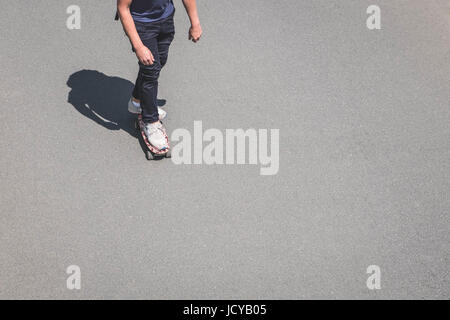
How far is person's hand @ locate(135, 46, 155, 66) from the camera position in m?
3.87

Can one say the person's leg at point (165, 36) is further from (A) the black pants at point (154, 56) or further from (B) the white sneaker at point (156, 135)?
(B) the white sneaker at point (156, 135)

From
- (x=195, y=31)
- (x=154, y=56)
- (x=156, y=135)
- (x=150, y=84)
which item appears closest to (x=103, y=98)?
(x=156, y=135)

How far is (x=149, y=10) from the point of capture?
392 centimetres

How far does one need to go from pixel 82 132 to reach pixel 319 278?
7.83ft

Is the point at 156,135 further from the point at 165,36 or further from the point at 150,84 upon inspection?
the point at 165,36

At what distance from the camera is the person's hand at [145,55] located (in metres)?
3.87

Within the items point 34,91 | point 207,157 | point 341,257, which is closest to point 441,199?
point 341,257

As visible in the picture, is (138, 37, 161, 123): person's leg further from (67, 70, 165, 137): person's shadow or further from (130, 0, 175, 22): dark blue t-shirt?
(67, 70, 165, 137): person's shadow

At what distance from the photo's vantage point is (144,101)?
4.40m

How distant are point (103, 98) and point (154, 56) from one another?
1.12 metres

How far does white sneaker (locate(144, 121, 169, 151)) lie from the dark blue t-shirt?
966mm

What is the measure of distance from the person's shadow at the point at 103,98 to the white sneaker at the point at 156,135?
246mm

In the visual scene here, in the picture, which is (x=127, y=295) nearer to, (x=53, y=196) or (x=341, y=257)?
(x=53, y=196)

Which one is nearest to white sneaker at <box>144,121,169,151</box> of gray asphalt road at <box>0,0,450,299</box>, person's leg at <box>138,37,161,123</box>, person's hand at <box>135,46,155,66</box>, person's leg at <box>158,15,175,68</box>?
person's leg at <box>138,37,161,123</box>
